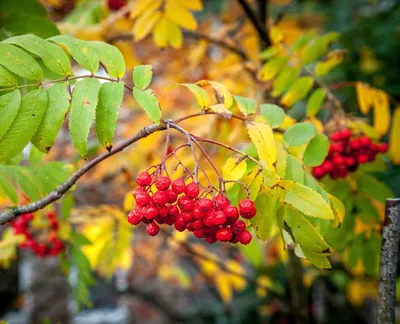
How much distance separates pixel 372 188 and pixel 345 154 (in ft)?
0.50

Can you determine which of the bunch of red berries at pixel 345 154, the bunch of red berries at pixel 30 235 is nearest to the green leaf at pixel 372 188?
the bunch of red berries at pixel 345 154

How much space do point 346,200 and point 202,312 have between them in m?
3.69

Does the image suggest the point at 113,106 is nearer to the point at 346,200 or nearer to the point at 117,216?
the point at 346,200

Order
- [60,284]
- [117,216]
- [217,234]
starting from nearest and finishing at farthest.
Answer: [217,234] < [117,216] < [60,284]

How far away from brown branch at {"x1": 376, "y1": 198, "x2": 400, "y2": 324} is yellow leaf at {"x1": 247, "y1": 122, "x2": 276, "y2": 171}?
0.30 metres

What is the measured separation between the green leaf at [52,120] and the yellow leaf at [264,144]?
18.7 inches

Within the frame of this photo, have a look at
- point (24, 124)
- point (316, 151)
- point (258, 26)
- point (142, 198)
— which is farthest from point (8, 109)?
point (258, 26)

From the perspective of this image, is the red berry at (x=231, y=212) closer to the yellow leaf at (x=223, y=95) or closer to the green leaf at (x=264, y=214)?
the green leaf at (x=264, y=214)

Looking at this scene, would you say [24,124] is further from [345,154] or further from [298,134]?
[345,154]

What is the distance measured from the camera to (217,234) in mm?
923

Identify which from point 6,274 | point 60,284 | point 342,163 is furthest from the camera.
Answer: point 60,284

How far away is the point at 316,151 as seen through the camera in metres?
1.26

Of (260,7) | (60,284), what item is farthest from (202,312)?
(260,7)

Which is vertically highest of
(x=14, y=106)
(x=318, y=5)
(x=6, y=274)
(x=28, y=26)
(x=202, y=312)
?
(x=318, y=5)
